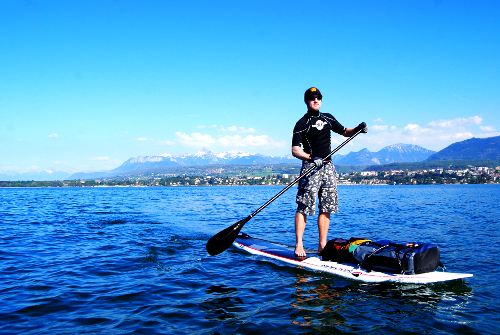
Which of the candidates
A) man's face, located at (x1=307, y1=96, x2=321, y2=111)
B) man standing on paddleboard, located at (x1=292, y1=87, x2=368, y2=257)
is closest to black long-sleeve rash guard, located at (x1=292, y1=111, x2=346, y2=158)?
man standing on paddleboard, located at (x1=292, y1=87, x2=368, y2=257)

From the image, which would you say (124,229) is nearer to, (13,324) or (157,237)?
(157,237)

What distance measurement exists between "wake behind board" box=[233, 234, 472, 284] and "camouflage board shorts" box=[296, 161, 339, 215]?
1.10 metres

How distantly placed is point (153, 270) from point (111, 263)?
4.53 ft

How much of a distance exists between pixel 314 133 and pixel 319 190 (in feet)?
3.97

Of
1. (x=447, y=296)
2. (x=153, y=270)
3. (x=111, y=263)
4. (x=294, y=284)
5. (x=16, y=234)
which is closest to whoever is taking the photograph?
(x=447, y=296)

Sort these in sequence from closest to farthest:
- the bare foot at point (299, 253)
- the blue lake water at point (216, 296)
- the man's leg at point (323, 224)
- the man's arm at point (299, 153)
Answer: the blue lake water at point (216, 296), the man's arm at point (299, 153), the man's leg at point (323, 224), the bare foot at point (299, 253)

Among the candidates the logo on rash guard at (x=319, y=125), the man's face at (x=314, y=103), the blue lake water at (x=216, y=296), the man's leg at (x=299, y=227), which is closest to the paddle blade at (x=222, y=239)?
the blue lake water at (x=216, y=296)

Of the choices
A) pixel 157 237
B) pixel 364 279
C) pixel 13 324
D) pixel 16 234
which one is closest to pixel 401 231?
pixel 364 279

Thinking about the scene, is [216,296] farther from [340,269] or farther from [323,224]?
[323,224]

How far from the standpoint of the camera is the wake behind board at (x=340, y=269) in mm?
5879

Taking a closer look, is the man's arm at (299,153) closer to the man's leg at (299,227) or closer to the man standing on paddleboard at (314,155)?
the man standing on paddleboard at (314,155)

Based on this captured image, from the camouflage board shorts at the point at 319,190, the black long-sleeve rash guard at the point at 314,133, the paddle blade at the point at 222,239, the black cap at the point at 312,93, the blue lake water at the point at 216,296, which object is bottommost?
the blue lake water at the point at 216,296

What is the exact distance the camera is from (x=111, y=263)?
25.8 ft

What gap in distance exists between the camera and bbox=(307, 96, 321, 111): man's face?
22.8 feet
